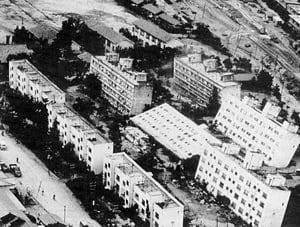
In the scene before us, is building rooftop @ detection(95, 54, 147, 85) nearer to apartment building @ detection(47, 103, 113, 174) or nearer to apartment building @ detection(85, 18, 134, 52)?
apartment building @ detection(47, 103, 113, 174)

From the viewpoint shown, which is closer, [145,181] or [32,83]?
[145,181]

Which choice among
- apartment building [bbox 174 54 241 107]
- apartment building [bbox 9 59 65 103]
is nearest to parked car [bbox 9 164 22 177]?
apartment building [bbox 9 59 65 103]

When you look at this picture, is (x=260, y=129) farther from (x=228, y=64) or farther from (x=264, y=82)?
(x=228, y=64)

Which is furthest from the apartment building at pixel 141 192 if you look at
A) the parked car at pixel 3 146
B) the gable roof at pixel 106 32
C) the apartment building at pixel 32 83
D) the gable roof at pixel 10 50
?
the gable roof at pixel 106 32

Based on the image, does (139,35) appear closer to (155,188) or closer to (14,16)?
(14,16)

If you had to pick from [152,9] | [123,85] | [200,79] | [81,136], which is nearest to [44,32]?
[123,85]

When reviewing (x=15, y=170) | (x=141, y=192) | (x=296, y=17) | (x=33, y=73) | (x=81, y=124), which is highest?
(x=296, y=17)
